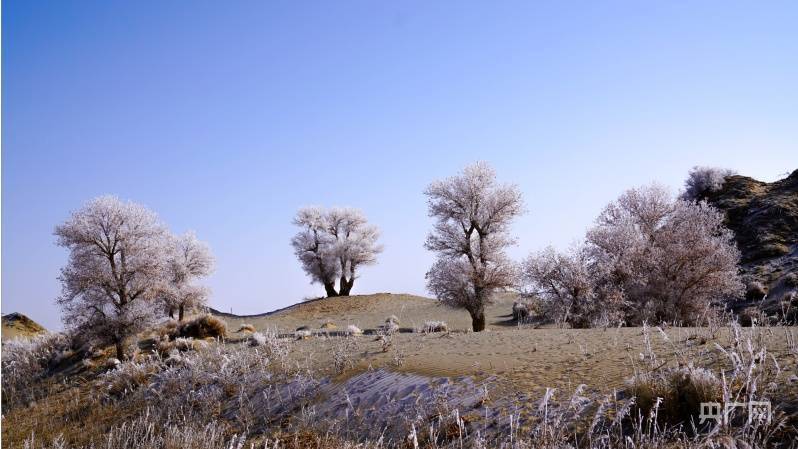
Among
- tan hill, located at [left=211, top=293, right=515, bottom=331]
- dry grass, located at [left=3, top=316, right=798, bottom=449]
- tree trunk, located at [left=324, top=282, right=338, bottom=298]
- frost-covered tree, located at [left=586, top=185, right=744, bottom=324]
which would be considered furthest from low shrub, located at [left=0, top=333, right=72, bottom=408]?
tree trunk, located at [left=324, top=282, right=338, bottom=298]

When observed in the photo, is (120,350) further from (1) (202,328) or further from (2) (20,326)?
(2) (20,326)

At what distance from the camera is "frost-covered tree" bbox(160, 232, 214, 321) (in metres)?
39.7

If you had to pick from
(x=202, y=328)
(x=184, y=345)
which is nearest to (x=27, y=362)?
(x=202, y=328)

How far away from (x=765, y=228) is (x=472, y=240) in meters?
24.9

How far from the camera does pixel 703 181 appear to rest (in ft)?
168

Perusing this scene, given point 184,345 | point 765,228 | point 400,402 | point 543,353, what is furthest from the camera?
point 765,228

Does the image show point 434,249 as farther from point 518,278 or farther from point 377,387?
point 377,387

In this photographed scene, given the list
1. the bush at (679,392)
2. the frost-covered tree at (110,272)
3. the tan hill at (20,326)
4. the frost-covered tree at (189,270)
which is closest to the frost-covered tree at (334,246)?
the frost-covered tree at (189,270)

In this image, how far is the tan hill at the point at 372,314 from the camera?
3441cm

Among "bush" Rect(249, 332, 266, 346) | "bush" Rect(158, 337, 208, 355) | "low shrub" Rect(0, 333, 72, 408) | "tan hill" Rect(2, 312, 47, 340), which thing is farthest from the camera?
"tan hill" Rect(2, 312, 47, 340)

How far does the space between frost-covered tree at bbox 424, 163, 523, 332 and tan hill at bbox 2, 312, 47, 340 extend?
33038mm

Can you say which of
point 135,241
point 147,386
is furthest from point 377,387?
point 135,241

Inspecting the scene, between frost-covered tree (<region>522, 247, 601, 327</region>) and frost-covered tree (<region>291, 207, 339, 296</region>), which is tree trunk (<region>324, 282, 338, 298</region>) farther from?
frost-covered tree (<region>522, 247, 601, 327</region>)

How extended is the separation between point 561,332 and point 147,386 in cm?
1238
